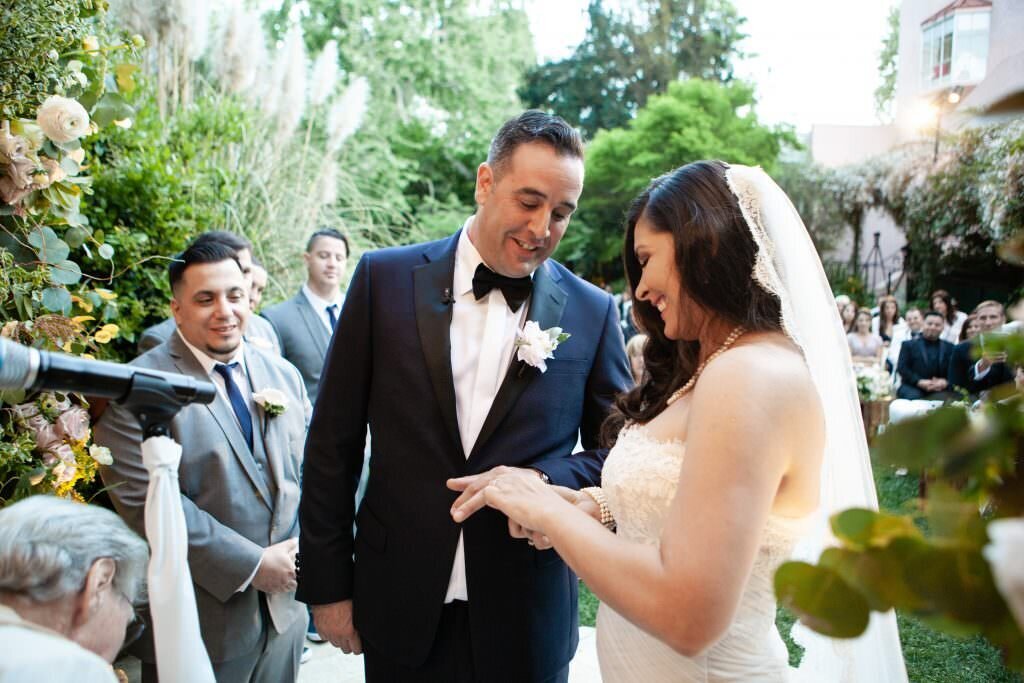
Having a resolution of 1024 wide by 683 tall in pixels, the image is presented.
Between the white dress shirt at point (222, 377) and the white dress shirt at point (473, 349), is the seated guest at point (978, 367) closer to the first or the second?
the white dress shirt at point (473, 349)

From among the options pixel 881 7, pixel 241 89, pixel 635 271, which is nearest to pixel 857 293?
pixel 881 7

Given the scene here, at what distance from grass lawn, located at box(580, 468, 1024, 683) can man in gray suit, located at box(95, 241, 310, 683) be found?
251 cm

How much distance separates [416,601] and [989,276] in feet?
29.3

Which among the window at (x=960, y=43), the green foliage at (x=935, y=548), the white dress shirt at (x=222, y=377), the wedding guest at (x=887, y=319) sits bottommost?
the wedding guest at (x=887, y=319)

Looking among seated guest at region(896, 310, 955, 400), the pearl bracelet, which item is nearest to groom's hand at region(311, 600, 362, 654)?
the pearl bracelet

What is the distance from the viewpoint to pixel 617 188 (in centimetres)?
2255

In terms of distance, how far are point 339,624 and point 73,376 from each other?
4.98 feet

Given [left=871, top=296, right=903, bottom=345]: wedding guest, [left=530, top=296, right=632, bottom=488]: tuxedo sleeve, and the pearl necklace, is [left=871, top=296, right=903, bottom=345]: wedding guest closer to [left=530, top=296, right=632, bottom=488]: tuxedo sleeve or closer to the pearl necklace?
[left=530, top=296, right=632, bottom=488]: tuxedo sleeve

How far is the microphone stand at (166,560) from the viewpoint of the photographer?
1191 mm

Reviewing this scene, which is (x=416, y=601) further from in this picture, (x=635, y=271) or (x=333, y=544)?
(x=635, y=271)

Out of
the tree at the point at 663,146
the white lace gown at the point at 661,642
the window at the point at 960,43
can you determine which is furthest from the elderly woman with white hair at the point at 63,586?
the tree at the point at 663,146

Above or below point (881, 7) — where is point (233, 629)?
below

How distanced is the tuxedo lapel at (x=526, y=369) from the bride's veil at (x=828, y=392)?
745 millimetres

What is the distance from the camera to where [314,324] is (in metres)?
5.00
